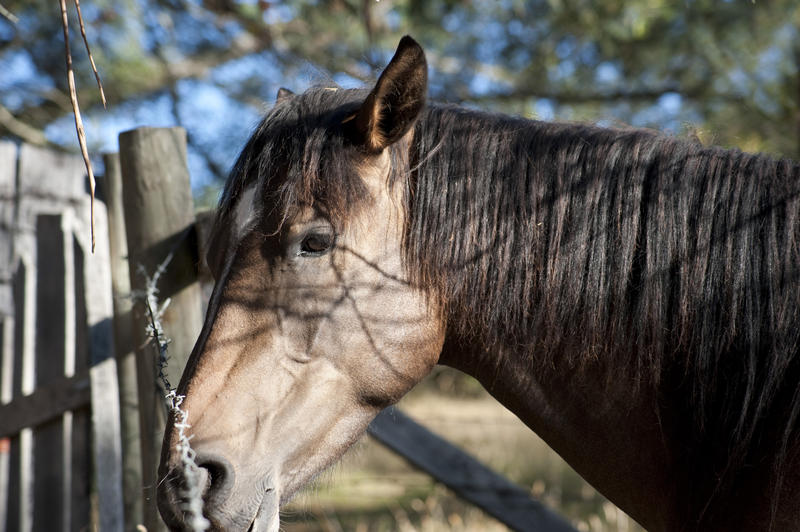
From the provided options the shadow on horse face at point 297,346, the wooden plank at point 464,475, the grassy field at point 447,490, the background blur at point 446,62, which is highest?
the background blur at point 446,62

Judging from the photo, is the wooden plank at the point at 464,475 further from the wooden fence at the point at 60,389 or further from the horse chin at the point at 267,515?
the horse chin at the point at 267,515

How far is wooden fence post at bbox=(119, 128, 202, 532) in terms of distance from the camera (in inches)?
88.2

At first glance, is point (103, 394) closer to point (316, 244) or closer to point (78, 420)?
point (78, 420)

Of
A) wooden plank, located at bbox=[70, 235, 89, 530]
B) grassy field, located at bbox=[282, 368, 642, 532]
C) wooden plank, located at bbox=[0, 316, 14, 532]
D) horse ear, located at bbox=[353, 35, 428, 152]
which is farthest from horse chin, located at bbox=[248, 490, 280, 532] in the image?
grassy field, located at bbox=[282, 368, 642, 532]

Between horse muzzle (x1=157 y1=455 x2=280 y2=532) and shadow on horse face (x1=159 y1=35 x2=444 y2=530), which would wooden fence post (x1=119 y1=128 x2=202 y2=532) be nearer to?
shadow on horse face (x1=159 y1=35 x2=444 y2=530)

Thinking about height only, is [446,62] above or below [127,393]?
above

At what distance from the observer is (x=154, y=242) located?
7.36 ft

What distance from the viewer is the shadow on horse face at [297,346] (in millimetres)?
1572

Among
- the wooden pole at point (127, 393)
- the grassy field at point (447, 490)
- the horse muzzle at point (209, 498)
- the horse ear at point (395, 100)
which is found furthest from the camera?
the grassy field at point (447, 490)

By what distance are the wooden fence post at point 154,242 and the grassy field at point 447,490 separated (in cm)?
160

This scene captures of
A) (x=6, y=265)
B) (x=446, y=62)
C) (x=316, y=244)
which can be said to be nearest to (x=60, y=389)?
(x=6, y=265)

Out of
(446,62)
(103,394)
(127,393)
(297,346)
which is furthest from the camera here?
(446,62)

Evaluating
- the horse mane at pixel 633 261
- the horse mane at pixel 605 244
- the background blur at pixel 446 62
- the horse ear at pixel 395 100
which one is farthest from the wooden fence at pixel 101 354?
the background blur at pixel 446 62

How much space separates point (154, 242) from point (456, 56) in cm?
493
